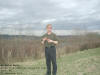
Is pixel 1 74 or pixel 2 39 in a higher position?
pixel 2 39

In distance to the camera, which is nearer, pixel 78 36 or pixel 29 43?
pixel 29 43

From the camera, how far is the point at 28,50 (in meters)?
10.7

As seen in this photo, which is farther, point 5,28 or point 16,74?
point 5,28

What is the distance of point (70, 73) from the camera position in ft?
19.5

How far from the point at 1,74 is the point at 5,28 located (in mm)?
5349

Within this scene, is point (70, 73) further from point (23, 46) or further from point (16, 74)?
point (23, 46)

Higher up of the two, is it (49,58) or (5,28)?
(5,28)

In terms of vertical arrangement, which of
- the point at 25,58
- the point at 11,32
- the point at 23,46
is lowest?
the point at 25,58

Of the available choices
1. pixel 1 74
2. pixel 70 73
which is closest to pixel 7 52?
pixel 1 74

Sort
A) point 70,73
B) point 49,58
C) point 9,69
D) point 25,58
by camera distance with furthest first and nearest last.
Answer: point 25,58, point 9,69, point 70,73, point 49,58

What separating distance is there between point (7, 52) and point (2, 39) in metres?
0.77

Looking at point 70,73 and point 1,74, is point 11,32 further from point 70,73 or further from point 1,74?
point 70,73

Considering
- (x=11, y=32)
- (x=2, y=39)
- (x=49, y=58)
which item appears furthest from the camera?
(x=11, y=32)

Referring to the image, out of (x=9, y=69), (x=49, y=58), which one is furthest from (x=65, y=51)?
(x=49, y=58)
